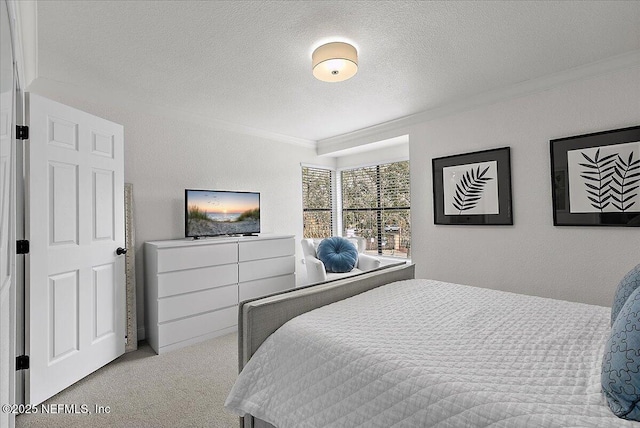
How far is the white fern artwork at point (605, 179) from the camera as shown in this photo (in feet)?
8.20

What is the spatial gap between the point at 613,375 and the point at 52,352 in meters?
3.03

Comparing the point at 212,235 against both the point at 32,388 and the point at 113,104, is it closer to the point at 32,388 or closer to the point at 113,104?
the point at 113,104

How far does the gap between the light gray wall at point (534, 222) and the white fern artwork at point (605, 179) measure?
17 centimetres

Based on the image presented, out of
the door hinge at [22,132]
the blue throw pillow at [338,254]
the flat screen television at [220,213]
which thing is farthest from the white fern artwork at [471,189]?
the door hinge at [22,132]

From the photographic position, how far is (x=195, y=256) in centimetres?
322

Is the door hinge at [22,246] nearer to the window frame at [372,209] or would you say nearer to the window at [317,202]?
the window at [317,202]

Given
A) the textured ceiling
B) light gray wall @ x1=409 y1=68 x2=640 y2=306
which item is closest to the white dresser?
the textured ceiling

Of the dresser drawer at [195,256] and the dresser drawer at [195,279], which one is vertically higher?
the dresser drawer at [195,256]

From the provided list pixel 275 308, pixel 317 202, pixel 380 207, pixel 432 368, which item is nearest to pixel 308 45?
pixel 275 308

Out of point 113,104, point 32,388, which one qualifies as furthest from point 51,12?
point 32,388

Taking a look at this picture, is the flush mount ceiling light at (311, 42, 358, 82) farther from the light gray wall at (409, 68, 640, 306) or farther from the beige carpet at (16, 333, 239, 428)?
the beige carpet at (16, 333, 239, 428)

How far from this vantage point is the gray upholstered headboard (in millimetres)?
1552

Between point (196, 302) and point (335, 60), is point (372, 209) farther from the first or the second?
point (335, 60)

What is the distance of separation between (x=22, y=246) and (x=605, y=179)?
4301 millimetres
